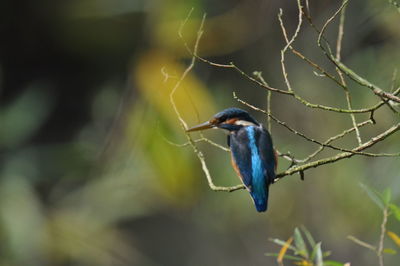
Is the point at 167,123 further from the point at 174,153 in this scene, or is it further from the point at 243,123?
the point at 243,123

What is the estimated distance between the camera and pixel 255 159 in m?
2.68

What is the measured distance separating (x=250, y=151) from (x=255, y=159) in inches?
1.8

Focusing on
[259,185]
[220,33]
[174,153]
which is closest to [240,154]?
[259,185]

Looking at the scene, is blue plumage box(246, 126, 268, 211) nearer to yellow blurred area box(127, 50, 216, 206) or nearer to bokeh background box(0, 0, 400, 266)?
bokeh background box(0, 0, 400, 266)

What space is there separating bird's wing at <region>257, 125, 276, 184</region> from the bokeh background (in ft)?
7.64

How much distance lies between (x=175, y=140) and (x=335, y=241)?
4.15 feet

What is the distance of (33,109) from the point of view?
6.38 m

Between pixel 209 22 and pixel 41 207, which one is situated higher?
pixel 209 22

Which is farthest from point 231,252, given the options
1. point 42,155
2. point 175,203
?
point 42,155

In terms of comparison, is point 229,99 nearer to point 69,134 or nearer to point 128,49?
point 128,49

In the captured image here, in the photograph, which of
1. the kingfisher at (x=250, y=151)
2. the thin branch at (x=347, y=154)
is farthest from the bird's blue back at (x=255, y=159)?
the thin branch at (x=347, y=154)

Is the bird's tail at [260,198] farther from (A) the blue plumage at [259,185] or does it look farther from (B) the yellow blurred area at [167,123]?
(B) the yellow blurred area at [167,123]

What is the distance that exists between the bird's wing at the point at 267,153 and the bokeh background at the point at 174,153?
91.6 inches

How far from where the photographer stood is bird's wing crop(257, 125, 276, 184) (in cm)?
264
